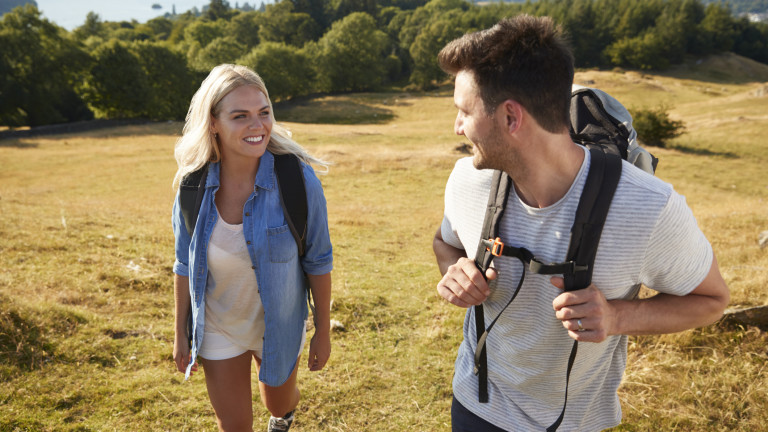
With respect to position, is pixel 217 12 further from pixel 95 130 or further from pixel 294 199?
pixel 294 199

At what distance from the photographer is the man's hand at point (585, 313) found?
1901mm

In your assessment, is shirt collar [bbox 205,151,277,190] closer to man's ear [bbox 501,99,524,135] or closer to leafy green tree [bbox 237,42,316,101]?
man's ear [bbox 501,99,524,135]

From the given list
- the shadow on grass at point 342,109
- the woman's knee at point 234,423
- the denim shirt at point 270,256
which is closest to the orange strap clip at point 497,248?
the denim shirt at point 270,256

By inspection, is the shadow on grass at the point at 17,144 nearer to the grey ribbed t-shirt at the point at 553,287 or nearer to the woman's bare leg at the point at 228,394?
the woman's bare leg at the point at 228,394

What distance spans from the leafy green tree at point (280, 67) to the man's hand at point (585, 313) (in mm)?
59572

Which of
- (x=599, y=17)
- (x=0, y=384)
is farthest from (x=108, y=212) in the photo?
(x=599, y=17)

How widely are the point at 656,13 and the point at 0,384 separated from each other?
359ft

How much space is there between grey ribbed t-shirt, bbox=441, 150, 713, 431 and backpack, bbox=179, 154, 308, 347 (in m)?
1.04

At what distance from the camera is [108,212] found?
44.5 feet

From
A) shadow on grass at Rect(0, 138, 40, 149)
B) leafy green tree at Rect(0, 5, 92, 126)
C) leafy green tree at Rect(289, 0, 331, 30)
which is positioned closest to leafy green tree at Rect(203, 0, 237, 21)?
leafy green tree at Rect(289, 0, 331, 30)

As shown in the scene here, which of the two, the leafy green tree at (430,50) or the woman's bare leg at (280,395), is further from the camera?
the leafy green tree at (430,50)

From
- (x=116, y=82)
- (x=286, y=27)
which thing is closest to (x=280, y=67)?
(x=116, y=82)

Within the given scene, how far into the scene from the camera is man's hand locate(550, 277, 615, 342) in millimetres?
1901

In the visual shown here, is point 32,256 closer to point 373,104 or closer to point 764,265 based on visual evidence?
point 764,265
